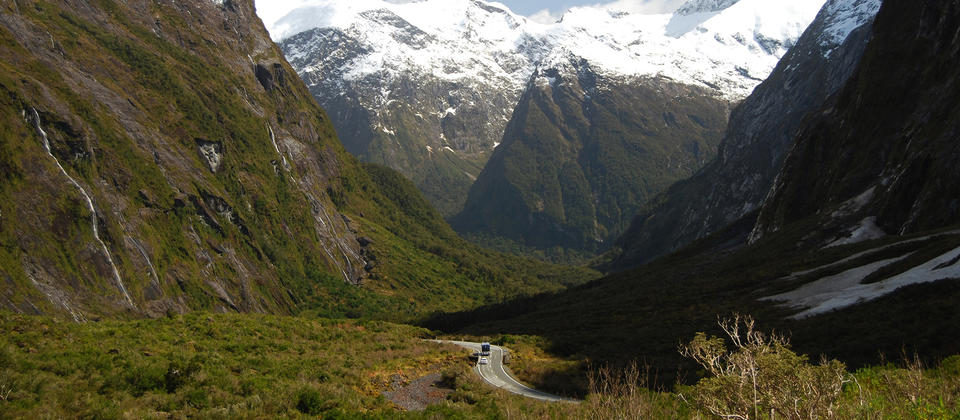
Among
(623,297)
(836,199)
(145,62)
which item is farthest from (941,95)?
(145,62)

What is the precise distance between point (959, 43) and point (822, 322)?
75688mm

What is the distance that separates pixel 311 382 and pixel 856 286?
161ft

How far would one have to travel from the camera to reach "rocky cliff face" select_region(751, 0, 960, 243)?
237 ft

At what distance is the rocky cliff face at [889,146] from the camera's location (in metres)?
72.2

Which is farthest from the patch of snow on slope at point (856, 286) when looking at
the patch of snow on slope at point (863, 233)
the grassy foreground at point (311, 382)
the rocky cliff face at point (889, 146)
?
the patch of snow on slope at point (863, 233)

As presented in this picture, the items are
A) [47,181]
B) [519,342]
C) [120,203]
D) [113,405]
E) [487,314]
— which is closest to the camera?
[113,405]

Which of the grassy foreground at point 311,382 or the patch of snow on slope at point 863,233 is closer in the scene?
the grassy foreground at point 311,382

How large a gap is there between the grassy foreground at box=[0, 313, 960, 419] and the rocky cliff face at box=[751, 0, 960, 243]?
62307 millimetres

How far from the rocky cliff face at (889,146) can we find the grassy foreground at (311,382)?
62.3 m

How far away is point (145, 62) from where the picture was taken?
174 m

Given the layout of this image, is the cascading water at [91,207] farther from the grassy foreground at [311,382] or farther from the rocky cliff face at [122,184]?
the grassy foreground at [311,382]

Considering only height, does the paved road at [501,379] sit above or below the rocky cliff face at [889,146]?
below

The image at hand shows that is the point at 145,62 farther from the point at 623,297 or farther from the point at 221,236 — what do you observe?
the point at 623,297

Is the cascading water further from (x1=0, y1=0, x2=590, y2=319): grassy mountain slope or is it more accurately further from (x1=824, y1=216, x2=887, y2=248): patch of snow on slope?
(x1=824, y1=216, x2=887, y2=248): patch of snow on slope
